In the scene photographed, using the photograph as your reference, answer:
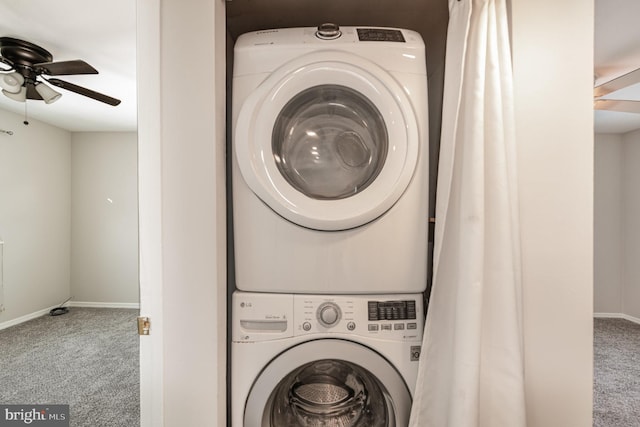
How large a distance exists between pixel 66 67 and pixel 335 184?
80.4 inches

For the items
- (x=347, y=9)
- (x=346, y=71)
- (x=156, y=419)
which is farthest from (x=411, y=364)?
(x=347, y=9)

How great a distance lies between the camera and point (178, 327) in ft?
3.34

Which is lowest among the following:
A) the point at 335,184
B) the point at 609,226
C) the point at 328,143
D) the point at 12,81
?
the point at 609,226

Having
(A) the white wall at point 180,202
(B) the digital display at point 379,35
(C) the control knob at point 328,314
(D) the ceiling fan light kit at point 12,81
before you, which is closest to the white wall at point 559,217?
(B) the digital display at point 379,35

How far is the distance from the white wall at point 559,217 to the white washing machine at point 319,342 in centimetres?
37

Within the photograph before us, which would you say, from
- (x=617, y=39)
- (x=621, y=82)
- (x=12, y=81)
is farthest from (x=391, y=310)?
(x=12, y=81)

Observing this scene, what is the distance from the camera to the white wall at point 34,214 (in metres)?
3.47

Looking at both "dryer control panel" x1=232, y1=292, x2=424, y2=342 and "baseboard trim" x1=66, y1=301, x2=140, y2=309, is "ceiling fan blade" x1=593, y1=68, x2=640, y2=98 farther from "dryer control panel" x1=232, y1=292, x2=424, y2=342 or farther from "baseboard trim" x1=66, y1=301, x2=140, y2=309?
"baseboard trim" x1=66, y1=301, x2=140, y2=309

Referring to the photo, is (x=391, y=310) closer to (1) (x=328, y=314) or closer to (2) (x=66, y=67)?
(1) (x=328, y=314)

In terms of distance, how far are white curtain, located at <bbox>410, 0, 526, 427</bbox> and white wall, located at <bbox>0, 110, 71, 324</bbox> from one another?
14.9ft

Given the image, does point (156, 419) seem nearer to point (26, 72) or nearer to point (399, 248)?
point (399, 248)

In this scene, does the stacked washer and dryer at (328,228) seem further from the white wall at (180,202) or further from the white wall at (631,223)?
the white wall at (631,223)

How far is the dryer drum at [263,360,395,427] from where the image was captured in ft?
3.78

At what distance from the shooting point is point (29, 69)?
210 cm
